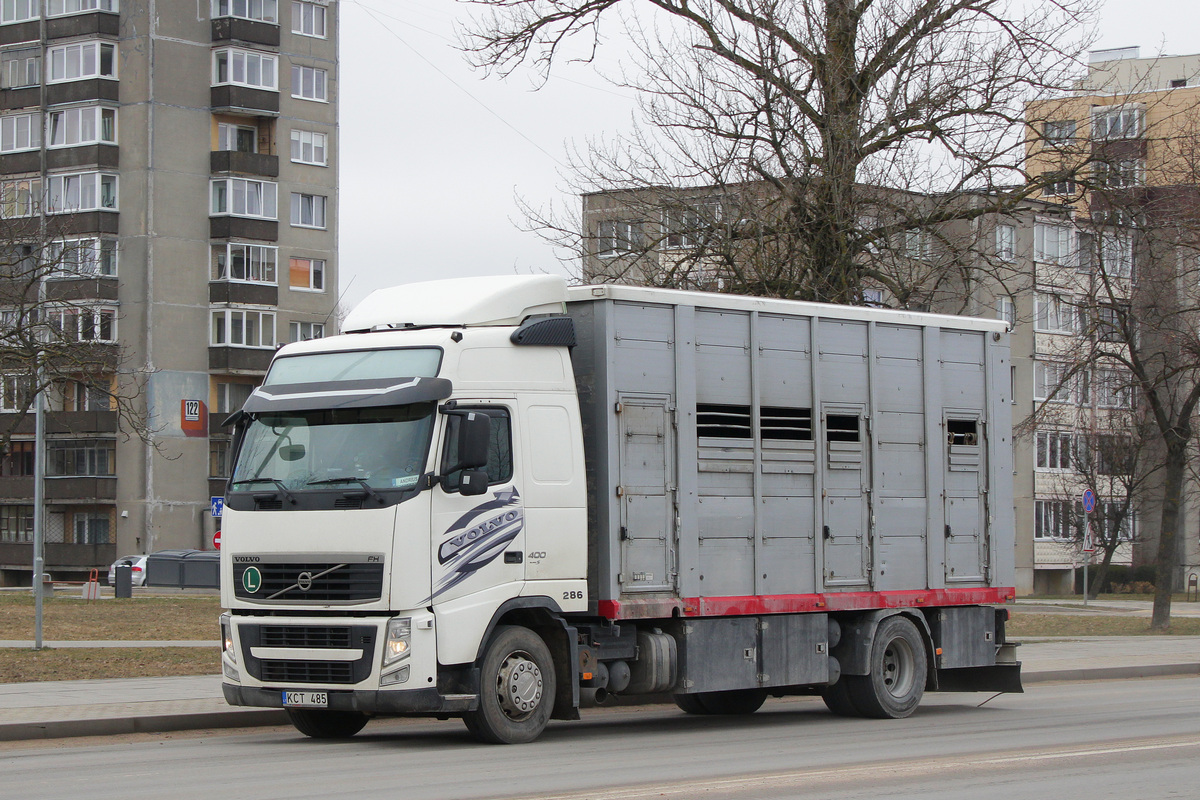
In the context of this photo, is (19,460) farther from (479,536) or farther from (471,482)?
(471,482)

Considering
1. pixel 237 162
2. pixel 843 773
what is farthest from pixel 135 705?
pixel 237 162

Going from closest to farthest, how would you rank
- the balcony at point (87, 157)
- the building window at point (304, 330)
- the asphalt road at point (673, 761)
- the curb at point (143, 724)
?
the asphalt road at point (673, 761), the curb at point (143, 724), the balcony at point (87, 157), the building window at point (304, 330)

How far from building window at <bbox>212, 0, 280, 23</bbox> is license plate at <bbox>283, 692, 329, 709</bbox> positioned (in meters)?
62.3

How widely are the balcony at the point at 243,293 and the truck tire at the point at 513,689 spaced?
5960 cm

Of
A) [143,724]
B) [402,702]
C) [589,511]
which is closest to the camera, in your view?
[402,702]

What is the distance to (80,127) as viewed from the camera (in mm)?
Result: 69062

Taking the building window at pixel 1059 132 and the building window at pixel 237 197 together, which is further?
the building window at pixel 237 197

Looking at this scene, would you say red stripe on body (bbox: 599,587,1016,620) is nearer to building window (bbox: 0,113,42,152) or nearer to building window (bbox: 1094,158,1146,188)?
building window (bbox: 1094,158,1146,188)

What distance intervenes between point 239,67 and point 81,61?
6.57 meters

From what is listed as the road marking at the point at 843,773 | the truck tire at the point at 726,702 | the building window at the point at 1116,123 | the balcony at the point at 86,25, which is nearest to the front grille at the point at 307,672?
the road marking at the point at 843,773

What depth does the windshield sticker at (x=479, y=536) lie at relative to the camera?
41.7ft

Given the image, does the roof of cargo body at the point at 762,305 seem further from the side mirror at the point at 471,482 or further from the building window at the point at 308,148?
the building window at the point at 308,148

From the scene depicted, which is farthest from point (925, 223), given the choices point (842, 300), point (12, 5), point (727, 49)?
point (12, 5)

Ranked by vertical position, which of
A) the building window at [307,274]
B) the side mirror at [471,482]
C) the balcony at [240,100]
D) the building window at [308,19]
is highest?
the building window at [308,19]
